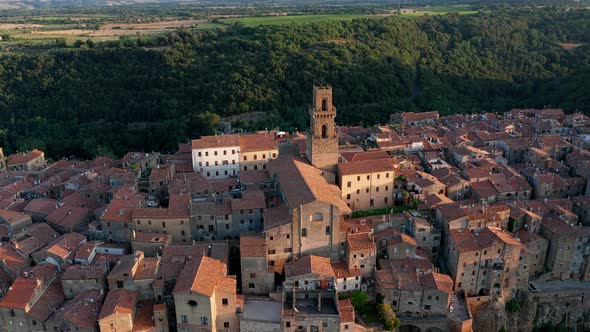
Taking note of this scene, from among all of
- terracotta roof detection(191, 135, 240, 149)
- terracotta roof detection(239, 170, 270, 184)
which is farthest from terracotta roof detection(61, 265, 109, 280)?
terracotta roof detection(191, 135, 240, 149)

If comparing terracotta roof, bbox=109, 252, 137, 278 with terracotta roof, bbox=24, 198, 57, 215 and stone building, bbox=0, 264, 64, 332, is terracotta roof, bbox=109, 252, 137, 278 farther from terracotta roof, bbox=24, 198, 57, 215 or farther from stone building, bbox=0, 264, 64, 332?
terracotta roof, bbox=24, 198, 57, 215

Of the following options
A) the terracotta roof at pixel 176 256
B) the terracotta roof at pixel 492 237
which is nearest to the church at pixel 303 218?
the terracotta roof at pixel 176 256

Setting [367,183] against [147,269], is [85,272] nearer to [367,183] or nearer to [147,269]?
[147,269]

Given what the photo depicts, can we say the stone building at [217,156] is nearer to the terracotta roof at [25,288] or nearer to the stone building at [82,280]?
the stone building at [82,280]

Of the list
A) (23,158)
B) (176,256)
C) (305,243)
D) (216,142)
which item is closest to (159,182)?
(216,142)

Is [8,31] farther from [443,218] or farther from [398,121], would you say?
[443,218]

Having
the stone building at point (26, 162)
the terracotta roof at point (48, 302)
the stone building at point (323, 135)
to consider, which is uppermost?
the stone building at point (323, 135)
